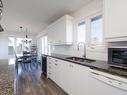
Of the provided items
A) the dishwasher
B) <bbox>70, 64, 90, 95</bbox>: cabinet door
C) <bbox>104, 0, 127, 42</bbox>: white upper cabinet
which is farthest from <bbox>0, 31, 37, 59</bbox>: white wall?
<bbox>104, 0, 127, 42</bbox>: white upper cabinet

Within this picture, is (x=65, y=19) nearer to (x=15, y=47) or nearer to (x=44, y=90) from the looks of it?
(x=44, y=90)

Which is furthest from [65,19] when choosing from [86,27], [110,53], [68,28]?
[110,53]

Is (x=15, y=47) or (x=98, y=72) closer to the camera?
(x=98, y=72)

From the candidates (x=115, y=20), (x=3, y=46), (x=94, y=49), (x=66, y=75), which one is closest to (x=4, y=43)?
(x=3, y=46)

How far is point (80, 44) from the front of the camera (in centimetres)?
313

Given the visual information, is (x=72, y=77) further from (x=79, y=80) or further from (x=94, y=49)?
(x=94, y=49)

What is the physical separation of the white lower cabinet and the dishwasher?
0.60 feet

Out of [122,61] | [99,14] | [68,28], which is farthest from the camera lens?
[68,28]

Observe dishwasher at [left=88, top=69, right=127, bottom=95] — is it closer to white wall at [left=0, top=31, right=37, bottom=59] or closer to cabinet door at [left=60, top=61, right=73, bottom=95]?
cabinet door at [left=60, top=61, right=73, bottom=95]

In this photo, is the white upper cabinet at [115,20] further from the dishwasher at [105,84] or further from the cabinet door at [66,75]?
the cabinet door at [66,75]

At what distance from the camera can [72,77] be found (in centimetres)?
234

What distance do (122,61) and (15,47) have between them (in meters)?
7.74

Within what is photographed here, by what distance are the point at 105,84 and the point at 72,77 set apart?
1001 mm

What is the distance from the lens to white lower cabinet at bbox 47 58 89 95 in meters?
1.94
